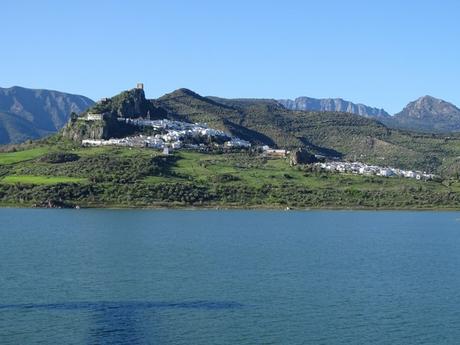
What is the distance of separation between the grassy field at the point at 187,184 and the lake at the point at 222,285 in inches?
998

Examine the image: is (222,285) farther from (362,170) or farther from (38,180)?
(362,170)

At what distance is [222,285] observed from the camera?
183 ft

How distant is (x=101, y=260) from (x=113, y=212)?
51.3 metres

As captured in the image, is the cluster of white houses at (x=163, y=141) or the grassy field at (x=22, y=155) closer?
the grassy field at (x=22, y=155)

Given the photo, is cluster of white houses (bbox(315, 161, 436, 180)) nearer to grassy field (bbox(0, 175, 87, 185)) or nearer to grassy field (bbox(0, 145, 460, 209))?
grassy field (bbox(0, 145, 460, 209))

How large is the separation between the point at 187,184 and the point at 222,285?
267 ft

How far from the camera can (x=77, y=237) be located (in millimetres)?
85875

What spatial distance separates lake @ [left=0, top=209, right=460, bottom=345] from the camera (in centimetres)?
4194

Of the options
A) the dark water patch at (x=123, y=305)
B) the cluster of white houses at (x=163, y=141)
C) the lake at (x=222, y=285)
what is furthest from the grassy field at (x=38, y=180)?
the dark water patch at (x=123, y=305)

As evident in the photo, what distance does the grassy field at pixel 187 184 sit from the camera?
128625 millimetres

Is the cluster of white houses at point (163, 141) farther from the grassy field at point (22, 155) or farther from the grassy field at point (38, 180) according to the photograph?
the grassy field at point (38, 180)

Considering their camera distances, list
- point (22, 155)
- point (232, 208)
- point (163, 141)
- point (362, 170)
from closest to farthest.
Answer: point (232, 208) → point (22, 155) → point (362, 170) → point (163, 141)

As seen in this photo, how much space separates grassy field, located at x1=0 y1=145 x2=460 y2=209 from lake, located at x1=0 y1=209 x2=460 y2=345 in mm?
25349

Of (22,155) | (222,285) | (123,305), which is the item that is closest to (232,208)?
(22,155)
